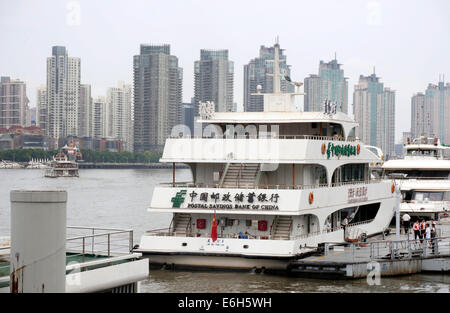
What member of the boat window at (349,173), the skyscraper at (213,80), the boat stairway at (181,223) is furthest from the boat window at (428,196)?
the skyscraper at (213,80)

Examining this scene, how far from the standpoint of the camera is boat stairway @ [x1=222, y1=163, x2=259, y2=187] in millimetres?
23953

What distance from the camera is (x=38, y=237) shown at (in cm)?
761

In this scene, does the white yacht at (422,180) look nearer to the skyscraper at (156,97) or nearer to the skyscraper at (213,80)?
the skyscraper at (213,80)

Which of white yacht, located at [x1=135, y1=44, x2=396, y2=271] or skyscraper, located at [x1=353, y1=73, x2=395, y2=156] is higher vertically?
skyscraper, located at [x1=353, y1=73, x2=395, y2=156]

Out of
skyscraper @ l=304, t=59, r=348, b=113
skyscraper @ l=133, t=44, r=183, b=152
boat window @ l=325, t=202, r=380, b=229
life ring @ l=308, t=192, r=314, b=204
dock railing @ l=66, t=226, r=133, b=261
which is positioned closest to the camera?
dock railing @ l=66, t=226, r=133, b=261

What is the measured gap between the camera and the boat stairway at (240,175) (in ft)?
78.6

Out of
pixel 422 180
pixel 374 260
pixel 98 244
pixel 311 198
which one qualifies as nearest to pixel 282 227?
pixel 311 198

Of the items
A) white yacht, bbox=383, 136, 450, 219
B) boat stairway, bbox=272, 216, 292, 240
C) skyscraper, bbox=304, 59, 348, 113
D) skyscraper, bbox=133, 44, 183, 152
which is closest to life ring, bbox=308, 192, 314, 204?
boat stairway, bbox=272, 216, 292, 240

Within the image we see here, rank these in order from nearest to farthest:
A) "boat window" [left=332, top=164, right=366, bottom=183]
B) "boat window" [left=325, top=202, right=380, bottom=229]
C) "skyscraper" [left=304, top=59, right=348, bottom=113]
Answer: "boat window" [left=325, top=202, right=380, bottom=229] → "boat window" [left=332, top=164, right=366, bottom=183] → "skyscraper" [left=304, top=59, right=348, bottom=113]

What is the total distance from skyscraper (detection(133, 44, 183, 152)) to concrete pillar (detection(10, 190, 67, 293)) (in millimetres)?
169573

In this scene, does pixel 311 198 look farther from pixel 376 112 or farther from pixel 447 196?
pixel 376 112

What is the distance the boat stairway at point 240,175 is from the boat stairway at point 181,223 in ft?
5.09

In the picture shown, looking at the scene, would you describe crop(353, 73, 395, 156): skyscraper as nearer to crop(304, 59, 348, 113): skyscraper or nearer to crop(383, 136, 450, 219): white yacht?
crop(304, 59, 348, 113): skyscraper
